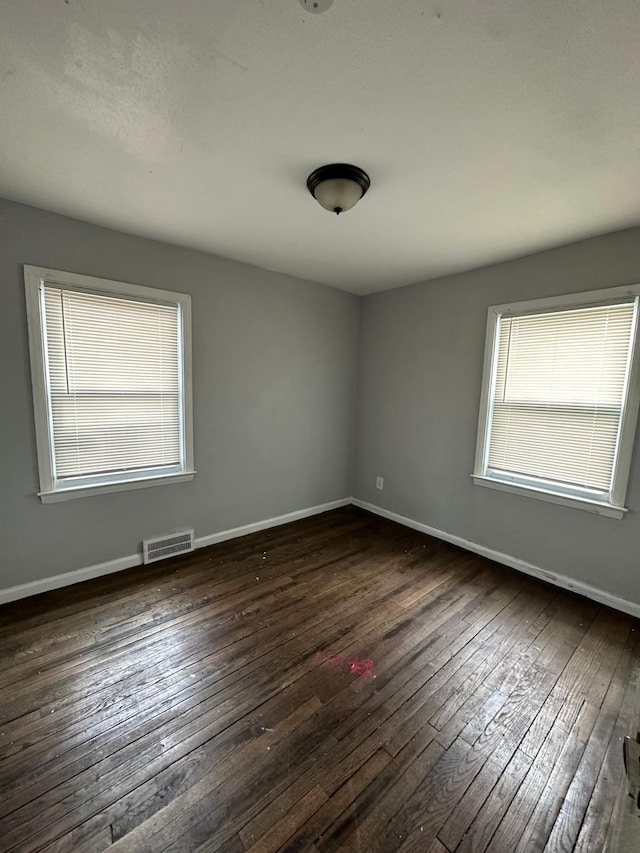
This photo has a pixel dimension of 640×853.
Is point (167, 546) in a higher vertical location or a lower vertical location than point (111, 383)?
lower

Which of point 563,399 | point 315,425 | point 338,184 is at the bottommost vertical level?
point 315,425

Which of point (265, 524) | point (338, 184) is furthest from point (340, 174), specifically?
point (265, 524)

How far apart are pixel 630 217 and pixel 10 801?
13.3ft

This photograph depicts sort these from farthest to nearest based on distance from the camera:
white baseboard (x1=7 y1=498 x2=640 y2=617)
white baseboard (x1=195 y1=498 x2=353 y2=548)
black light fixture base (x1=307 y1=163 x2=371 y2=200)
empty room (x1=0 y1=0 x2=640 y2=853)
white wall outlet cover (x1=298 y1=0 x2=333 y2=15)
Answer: white baseboard (x1=195 y1=498 x2=353 y2=548), white baseboard (x1=7 y1=498 x2=640 y2=617), black light fixture base (x1=307 y1=163 x2=371 y2=200), empty room (x1=0 y1=0 x2=640 y2=853), white wall outlet cover (x1=298 y1=0 x2=333 y2=15)

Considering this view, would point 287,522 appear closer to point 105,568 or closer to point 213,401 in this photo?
point 213,401

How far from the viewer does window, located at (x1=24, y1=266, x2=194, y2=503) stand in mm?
2279

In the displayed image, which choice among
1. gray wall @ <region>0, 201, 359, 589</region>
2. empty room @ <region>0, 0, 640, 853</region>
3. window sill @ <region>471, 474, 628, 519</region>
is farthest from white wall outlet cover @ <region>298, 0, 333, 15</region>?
window sill @ <region>471, 474, 628, 519</region>

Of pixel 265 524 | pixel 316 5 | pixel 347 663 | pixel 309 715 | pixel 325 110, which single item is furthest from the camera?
pixel 265 524

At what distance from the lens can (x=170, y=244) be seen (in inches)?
106

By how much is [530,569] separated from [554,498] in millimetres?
633

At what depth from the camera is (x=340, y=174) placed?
1676 millimetres

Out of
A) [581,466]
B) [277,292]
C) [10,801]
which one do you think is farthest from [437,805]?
[277,292]

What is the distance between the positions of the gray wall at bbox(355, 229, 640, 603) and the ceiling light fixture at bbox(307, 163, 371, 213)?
1714 mm

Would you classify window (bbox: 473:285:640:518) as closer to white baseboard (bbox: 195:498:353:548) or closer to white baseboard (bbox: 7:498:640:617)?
white baseboard (bbox: 7:498:640:617)
